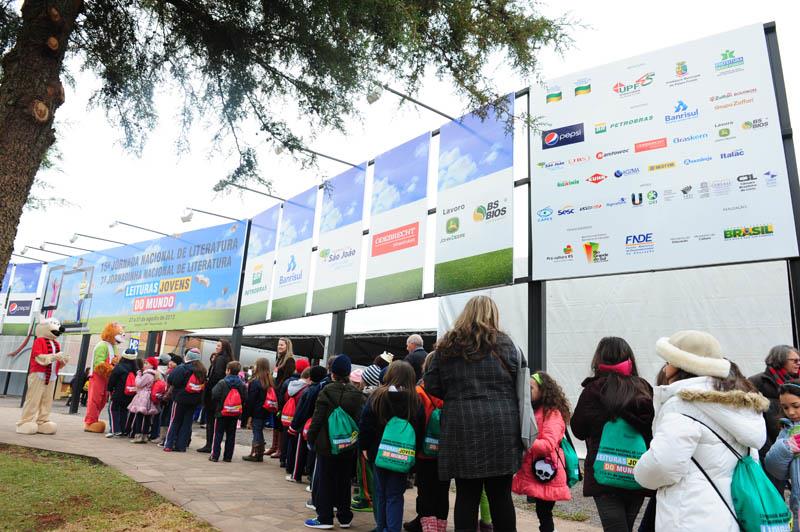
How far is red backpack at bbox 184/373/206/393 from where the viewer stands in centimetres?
857

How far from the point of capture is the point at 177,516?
173 inches

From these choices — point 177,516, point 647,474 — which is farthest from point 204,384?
point 647,474

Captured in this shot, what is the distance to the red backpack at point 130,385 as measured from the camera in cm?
954

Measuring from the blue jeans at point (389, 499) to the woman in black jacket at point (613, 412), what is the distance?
1317 millimetres

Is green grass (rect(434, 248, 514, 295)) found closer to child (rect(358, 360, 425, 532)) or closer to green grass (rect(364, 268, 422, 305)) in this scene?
green grass (rect(364, 268, 422, 305))

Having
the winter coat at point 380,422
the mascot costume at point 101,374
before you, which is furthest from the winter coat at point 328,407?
the mascot costume at point 101,374

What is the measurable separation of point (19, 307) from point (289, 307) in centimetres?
1416

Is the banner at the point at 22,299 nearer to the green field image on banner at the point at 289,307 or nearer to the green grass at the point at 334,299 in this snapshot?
the green field image on banner at the point at 289,307

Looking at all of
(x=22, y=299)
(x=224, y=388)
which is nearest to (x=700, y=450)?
(x=224, y=388)

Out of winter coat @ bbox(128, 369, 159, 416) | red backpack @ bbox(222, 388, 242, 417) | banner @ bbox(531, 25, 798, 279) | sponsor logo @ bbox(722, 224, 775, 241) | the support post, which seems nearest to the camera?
sponsor logo @ bbox(722, 224, 775, 241)

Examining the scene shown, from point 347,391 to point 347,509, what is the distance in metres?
0.96

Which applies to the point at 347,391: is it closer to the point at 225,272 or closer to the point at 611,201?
the point at 611,201

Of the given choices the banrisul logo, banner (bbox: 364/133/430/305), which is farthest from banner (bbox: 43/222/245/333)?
the banrisul logo

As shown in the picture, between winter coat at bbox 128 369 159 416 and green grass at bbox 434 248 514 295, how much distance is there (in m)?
4.98
